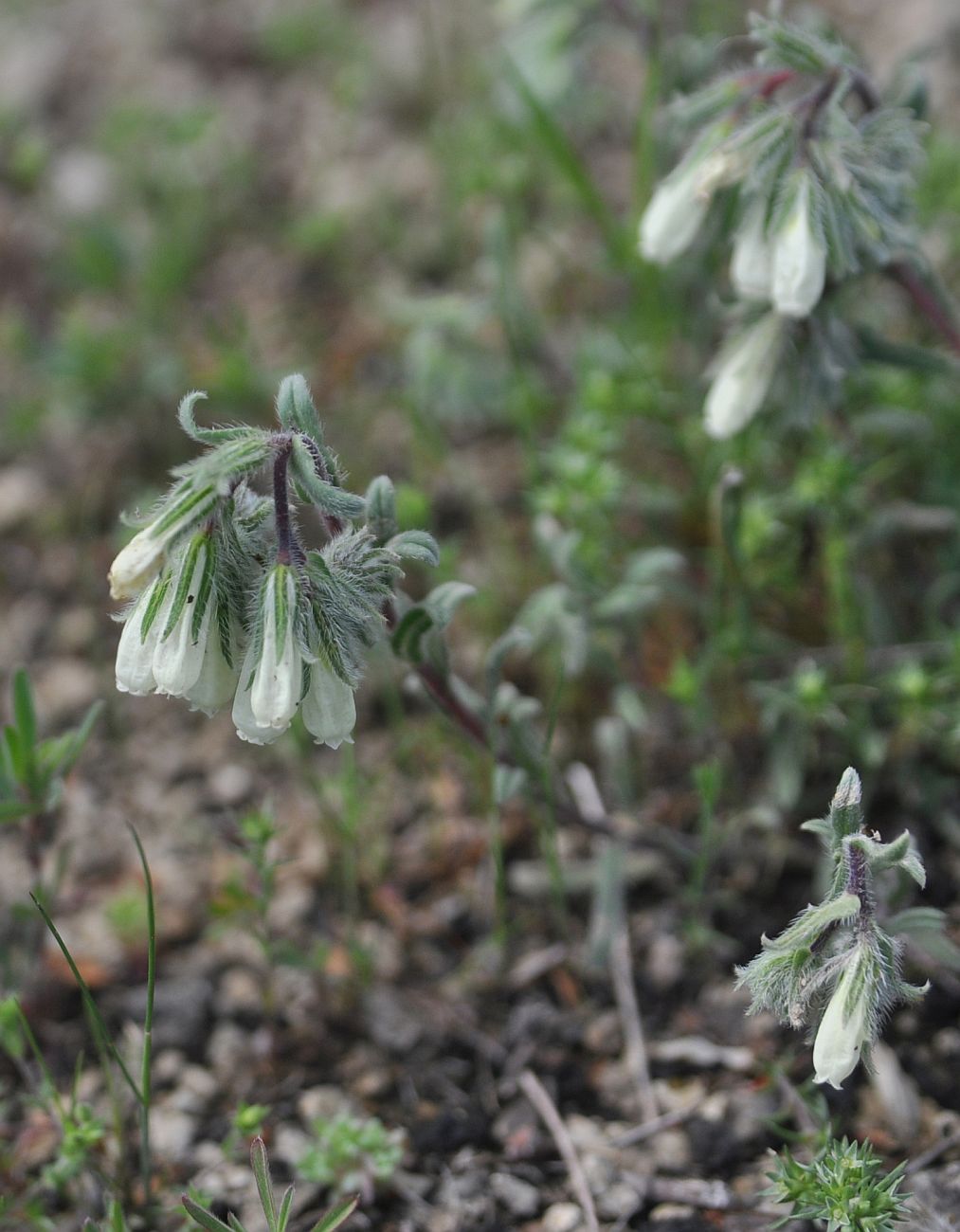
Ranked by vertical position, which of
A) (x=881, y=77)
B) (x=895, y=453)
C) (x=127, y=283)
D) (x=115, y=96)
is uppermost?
(x=115, y=96)

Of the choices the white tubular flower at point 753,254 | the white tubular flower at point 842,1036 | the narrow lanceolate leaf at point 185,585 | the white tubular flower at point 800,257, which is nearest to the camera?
the white tubular flower at point 842,1036

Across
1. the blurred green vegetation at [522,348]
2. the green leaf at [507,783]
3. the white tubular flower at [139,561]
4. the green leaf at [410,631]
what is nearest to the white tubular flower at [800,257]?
the blurred green vegetation at [522,348]

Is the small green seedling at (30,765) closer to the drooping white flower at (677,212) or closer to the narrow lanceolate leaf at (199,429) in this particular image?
the narrow lanceolate leaf at (199,429)

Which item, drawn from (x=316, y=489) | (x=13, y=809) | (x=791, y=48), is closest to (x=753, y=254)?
(x=791, y=48)

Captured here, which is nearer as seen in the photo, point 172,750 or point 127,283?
point 172,750

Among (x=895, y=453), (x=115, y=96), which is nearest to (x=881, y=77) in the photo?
(x=895, y=453)

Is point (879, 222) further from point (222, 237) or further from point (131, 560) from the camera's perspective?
point (222, 237)

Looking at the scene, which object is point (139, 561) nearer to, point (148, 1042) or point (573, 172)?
point (148, 1042)

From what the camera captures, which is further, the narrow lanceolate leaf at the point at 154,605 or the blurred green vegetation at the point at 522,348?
the blurred green vegetation at the point at 522,348
